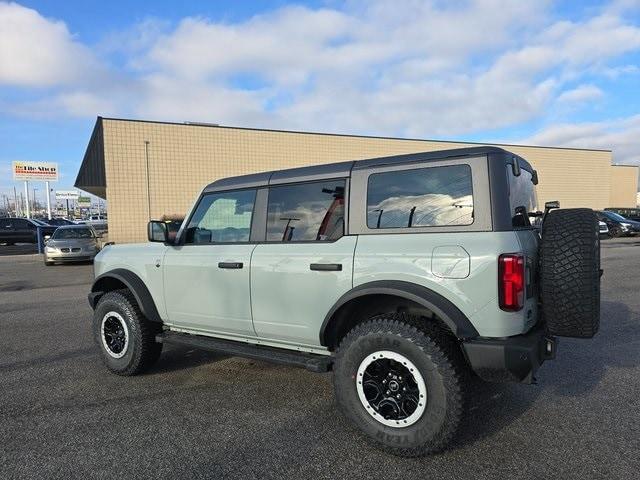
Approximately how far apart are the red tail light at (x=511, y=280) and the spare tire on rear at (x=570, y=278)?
27 centimetres

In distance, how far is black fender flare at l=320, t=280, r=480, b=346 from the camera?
295cm

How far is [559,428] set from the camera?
3.44 meters

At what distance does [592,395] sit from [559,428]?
0.83 m

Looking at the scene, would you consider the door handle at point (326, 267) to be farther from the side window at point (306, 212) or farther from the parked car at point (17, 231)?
the parked car at point (17, 231)

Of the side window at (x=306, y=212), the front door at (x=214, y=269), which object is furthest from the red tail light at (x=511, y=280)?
the front door at (x=214, y=269)

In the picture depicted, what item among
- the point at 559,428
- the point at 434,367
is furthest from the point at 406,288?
the point at 559,428

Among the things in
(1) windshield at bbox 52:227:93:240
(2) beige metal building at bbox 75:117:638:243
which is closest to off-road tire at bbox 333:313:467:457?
(1) windshield at bbox 52:227:93:240

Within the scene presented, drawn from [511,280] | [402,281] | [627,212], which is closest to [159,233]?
[402,281]

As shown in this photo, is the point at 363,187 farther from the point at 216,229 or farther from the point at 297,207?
the point at 216,229

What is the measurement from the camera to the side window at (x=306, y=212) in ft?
12.1

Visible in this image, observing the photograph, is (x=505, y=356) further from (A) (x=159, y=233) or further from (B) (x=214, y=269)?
(A) (x=159, y=233)

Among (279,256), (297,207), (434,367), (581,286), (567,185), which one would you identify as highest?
(567,185)

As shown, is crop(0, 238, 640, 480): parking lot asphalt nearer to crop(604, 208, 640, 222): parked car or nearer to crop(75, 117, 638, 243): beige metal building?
crop(75, 117, 638, 243): beige metal building

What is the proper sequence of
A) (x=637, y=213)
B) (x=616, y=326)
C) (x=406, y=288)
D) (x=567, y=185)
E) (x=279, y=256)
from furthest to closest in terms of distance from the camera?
(x=567, y=185)
(x=637, y=213)
(x=616, y=326)
(x=279, y=256)
(x=406, y=288)
